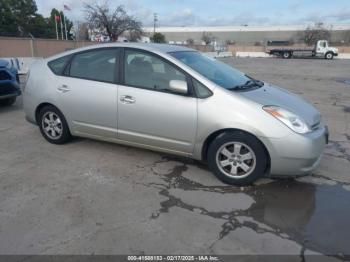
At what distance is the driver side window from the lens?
13.9ft

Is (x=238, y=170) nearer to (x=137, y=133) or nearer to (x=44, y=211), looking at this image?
(x=137, y=133)

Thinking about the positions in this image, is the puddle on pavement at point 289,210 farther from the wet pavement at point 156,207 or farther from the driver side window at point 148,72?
the driver side window at point 148,72

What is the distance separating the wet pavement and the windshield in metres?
1.17

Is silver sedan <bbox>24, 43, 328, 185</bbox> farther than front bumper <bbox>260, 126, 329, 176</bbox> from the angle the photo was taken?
Yes

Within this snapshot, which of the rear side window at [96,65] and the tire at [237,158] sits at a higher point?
the rear side window at [96,65]

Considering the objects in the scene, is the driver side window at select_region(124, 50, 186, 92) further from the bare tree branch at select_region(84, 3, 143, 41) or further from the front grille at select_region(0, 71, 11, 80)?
the bare tree branch at select_region(84, 3, 143, 41)

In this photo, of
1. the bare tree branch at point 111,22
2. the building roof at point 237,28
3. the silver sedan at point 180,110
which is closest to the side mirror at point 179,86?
the silver sedan at point 180,110

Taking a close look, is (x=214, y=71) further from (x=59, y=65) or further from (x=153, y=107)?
(x=59, y=65)

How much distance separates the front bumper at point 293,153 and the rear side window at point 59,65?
3121 millimetres

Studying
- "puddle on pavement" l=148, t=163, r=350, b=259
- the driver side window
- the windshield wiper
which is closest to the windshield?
the windshield wiper

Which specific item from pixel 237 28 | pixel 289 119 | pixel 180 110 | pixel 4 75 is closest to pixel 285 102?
pixel 289 119

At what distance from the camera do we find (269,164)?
3.85 meters

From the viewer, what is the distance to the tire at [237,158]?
12.5 feet

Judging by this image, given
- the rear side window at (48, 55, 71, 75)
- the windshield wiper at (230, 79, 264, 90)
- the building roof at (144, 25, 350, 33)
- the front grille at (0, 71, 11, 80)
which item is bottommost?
the front grille at (0, 71, 11, 80)
